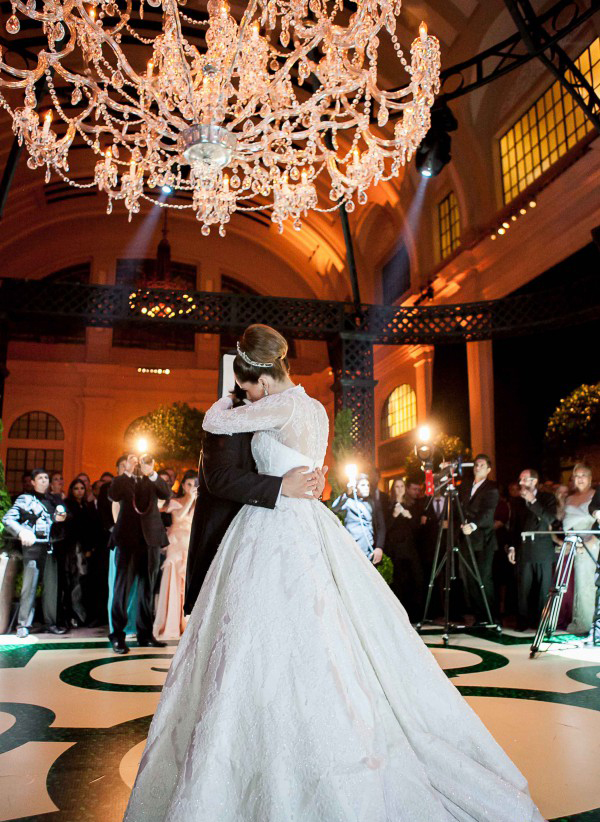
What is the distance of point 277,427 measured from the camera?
87.8 inches

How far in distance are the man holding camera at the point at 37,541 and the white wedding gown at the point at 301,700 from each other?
4.86 m

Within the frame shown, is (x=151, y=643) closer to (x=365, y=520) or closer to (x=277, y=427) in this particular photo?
(x=365, y=520)

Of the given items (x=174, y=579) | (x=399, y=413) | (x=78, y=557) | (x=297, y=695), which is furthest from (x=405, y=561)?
(x=399, y=413)

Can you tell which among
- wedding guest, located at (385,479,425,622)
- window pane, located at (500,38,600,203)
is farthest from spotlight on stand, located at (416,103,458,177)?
wedding guest, located at (385,479,425,622)

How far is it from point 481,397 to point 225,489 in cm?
963

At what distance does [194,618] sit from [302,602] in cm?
37

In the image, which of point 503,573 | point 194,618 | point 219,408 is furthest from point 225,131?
point 503,573

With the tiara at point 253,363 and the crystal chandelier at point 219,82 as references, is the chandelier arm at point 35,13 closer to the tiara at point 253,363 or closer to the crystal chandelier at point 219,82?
the crystal chandelier at point 219,82

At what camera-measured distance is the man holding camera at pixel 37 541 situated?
20.9 feet

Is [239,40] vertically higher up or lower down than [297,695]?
higher up

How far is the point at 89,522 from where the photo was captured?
7.26m

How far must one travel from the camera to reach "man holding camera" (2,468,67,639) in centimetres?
636

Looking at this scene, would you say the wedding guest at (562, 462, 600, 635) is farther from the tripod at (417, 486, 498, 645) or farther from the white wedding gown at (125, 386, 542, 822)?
the white wedding gown at (125, 386, 542, 822)

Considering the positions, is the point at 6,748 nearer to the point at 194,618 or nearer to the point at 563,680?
the point at 194,618
